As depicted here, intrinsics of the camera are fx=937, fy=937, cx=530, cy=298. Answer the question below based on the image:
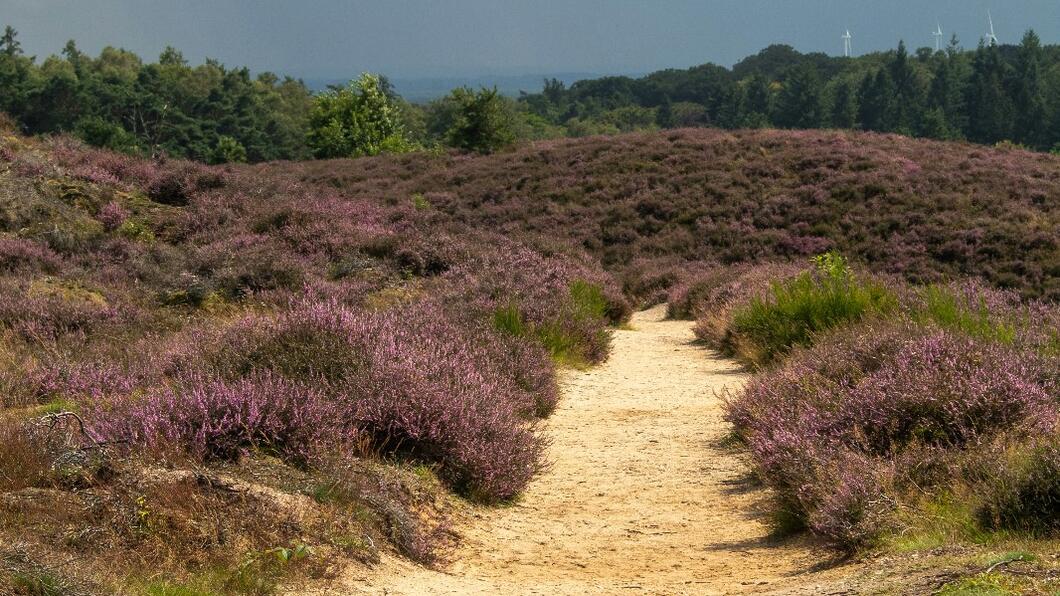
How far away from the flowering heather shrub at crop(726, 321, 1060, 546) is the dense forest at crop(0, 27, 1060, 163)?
121 feet

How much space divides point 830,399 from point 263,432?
155 inches

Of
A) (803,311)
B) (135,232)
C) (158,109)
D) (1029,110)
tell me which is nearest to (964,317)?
(803,311)

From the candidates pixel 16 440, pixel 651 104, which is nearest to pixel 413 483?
pixel 16 440

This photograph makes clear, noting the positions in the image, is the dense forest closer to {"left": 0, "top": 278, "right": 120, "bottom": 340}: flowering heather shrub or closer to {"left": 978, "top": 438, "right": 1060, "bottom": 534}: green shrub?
{"left": 0, "top": 278, "right": 120, "bottom": 340}: flowering heather shrub

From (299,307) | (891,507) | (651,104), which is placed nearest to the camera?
(891,507)

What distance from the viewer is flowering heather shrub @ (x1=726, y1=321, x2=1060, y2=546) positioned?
511cm

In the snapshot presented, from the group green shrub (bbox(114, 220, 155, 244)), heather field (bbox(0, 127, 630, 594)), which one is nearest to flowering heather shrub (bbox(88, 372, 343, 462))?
heather field (bbox(0, 127, 630, 594))

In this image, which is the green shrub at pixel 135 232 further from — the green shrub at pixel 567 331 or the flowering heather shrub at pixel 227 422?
the flowering heather shrub at pixel 227 422

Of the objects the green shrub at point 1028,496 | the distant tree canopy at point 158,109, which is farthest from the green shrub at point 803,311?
the distant tree canopy at point 158,109

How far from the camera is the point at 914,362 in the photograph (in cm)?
646

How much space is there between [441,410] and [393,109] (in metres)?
71.3

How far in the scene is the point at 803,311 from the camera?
1170cm

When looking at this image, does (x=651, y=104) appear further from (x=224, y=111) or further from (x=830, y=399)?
(x=830, y=399)

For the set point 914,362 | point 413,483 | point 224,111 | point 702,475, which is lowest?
point 702,475
